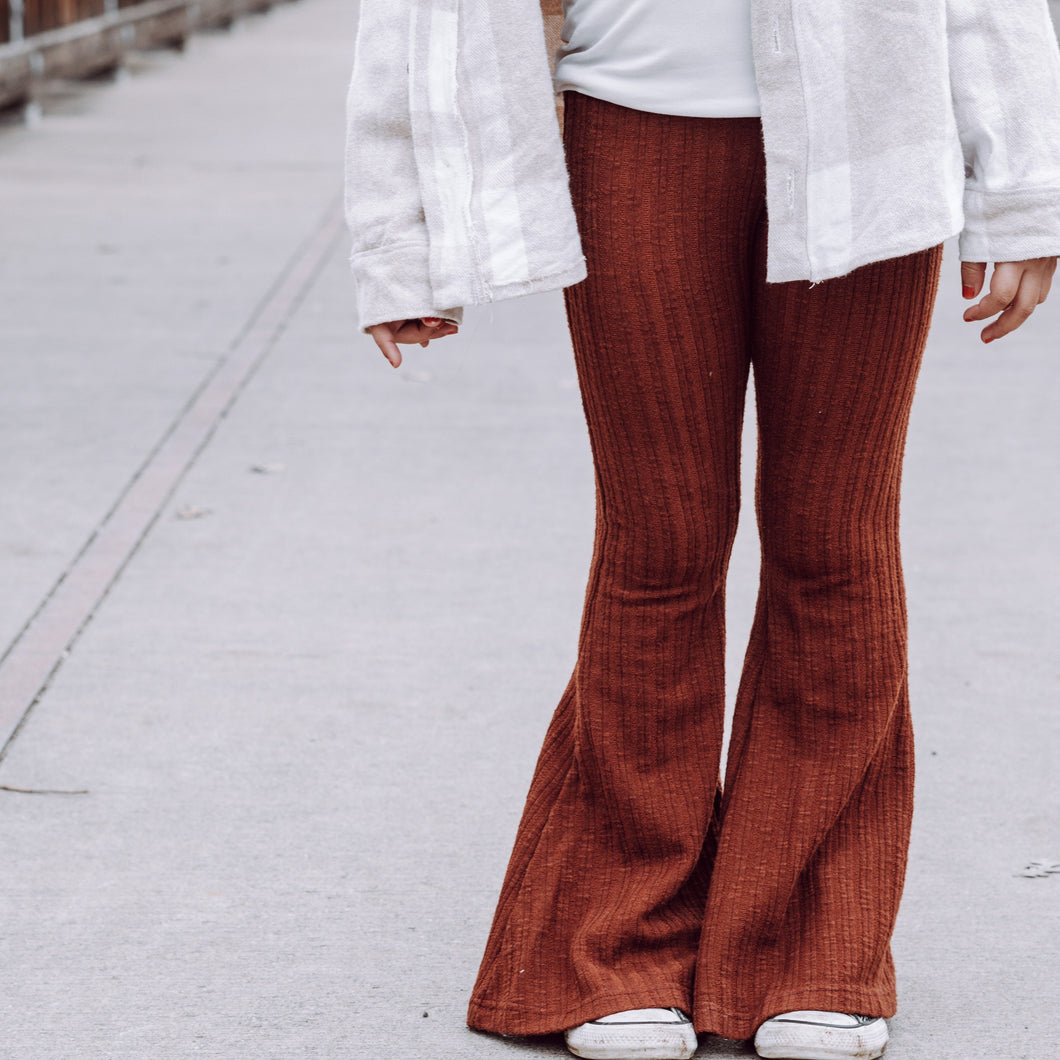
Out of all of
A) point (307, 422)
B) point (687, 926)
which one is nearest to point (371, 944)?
point (687, 926)

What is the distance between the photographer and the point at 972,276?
6.60 ft

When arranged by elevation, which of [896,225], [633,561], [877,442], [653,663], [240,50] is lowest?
[240,50]

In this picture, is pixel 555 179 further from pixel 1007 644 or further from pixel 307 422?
pixel 307 422

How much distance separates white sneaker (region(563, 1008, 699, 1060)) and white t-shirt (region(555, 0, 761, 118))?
1.06 meters

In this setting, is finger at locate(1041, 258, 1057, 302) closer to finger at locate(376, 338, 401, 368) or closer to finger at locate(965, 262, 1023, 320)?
finger at locate(965, 262, 1023, 320)

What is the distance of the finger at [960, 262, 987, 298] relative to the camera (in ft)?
6.55

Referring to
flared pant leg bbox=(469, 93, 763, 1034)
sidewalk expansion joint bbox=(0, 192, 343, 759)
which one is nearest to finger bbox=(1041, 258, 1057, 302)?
flared pant leg bbox=(469, 93, 763, 1034)

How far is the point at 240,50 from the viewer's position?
1864cm

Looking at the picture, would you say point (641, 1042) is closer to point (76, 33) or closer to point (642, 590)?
point (642, 590)

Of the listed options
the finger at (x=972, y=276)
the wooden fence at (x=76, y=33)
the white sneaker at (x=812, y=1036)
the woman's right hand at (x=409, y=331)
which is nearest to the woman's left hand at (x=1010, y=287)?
the finger at (x=972, y=276)

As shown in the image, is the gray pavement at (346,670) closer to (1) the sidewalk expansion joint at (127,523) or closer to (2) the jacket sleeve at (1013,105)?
(1) the sidewalk expansion joint at (127,523)

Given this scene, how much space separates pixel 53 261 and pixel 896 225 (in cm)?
641

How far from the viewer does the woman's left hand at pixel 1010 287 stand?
1.96 meters

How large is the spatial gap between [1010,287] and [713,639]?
0.57 metres
